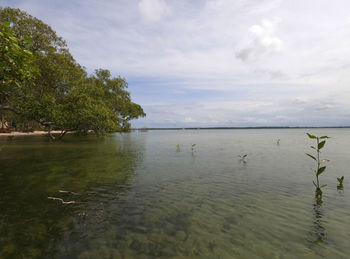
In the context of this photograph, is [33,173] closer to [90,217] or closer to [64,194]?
[64,194]

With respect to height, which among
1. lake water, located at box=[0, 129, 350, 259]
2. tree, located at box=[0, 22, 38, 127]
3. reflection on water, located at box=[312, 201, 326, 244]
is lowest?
lake water, located at box=[0, 129, 350, 259]

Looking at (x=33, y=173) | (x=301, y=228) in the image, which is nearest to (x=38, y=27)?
(x=33, y=173)

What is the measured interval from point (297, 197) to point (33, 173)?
54.2ft

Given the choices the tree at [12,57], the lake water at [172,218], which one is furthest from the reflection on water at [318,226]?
the tree at [12,57]

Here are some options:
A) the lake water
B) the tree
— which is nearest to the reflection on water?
the lake water

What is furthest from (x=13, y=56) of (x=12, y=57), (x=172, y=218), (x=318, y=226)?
(x=318, y=226)

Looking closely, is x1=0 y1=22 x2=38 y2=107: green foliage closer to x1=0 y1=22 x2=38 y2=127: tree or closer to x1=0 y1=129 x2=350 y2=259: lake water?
x1=0 y1=22 x2=38 y2=127: tree

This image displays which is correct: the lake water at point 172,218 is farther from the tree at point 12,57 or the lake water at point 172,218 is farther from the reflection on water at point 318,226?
the tree at point 12,57

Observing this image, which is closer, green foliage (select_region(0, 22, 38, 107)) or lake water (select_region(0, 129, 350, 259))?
green foliage (select_region(0, 22, 38, 107))

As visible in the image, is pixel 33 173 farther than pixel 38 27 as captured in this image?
No

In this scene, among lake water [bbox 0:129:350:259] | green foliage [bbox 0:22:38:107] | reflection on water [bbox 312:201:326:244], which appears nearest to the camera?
green foliage [bbox 0:22:38:107]

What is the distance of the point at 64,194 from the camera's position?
8.88 m

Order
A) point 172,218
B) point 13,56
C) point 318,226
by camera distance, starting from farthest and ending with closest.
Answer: point 172,218
point 318,226
point 13,56

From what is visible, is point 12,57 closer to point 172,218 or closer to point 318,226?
point 172,218
